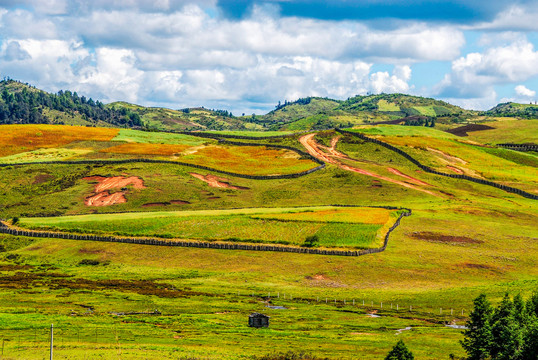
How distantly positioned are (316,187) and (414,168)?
3922 cm

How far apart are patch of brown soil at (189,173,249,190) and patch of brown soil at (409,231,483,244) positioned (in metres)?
56.6

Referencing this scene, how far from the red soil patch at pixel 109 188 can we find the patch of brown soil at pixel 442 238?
65588 mm

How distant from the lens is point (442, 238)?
372ft

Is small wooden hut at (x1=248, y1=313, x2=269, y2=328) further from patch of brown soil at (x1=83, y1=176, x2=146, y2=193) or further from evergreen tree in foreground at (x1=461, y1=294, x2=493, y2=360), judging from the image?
patch of brown soil at (x1=83, y1=176, x2=146, y2=193)

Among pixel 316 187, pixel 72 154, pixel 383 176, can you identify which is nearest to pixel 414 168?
pixel 383 176

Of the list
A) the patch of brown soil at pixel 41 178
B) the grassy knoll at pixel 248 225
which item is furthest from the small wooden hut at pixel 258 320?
the patch of brown soil at pixel 41 178

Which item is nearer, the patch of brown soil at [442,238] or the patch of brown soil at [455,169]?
the patch of brown soil at [442,238]

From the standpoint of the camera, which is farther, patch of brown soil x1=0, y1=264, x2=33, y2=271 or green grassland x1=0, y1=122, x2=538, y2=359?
patch of brown soil x1=0, y1=264, x2=33, y2=271

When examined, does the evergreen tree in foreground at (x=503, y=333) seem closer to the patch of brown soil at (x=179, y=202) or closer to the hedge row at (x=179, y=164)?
the patch of brown soil at (x=179, y=202)

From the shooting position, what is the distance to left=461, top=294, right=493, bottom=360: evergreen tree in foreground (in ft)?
177

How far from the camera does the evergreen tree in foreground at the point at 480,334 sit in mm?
54094

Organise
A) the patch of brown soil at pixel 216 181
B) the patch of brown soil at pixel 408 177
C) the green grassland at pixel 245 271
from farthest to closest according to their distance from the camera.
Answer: the patch of brown soil at pixel 408 177, the patch of brown soil at pixel 216 181, the green grassland at pixel 245 271

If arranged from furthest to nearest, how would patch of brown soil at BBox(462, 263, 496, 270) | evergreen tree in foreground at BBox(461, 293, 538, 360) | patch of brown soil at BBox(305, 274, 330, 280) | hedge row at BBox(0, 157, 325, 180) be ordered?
1. hedge row at BBox(0, 157, 325, 180)
2. patch of brown soil at BBox(462, 263, 496, 270)
3. patch of brown soil at BBox(305, 274, 330, 280)
4. evergreen tree in foreground at BBox(461, 293, 538, 360)

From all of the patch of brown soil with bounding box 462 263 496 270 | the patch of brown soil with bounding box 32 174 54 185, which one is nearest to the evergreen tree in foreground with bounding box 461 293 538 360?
the patch of brown soil with bounding box 462 263 496 270
